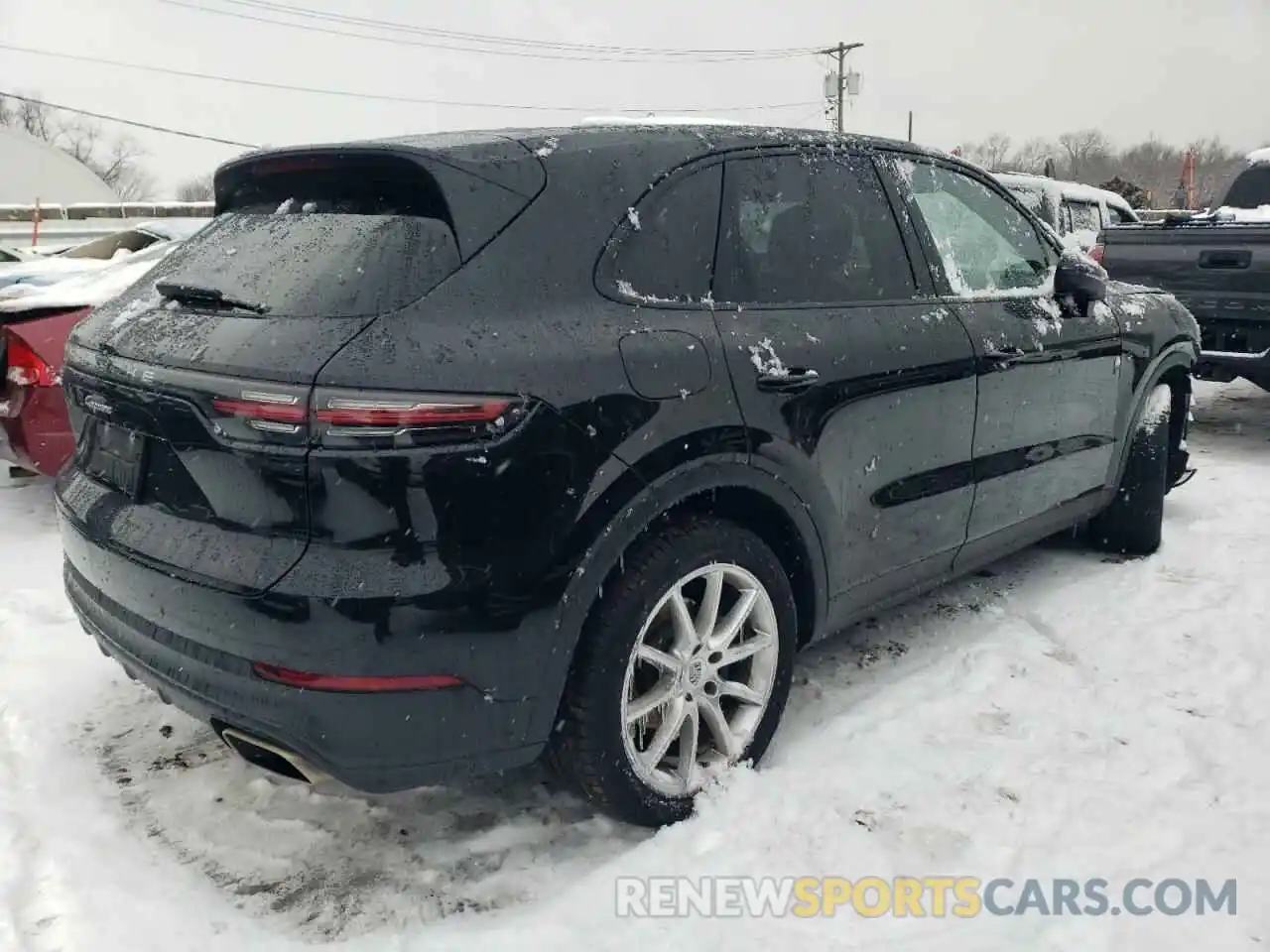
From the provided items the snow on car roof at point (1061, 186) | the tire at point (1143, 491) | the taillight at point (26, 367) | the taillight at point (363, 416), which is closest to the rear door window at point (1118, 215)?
the snow on car roof at point (1061, 186)

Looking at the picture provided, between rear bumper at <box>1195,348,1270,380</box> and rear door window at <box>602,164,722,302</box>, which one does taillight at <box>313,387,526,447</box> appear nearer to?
rear door window at <box>602,164,722,302</box>

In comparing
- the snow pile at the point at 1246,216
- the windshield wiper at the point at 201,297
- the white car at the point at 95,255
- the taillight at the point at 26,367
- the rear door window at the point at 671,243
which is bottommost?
the taillight at the point at 26,367

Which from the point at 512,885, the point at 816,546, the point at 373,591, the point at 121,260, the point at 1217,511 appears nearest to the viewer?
the point at 373,591

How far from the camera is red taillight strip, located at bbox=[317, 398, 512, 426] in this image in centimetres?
200

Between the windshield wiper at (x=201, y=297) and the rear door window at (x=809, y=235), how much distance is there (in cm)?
114

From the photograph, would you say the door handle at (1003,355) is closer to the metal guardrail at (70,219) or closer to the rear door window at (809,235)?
the rear door window at (809,235)

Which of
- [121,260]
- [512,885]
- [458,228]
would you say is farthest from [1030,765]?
[121,260]

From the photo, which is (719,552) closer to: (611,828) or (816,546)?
(816,546)

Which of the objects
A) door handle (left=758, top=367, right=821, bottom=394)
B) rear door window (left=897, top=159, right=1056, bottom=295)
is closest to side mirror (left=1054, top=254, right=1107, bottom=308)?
rear door window (left=897, top=159, right=1056, bottom=295)

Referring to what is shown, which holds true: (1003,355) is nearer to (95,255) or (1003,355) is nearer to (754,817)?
(754,817)

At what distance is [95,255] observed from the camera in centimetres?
992

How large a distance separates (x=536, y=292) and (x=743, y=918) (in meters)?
1.49

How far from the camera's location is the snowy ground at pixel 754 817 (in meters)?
2.26

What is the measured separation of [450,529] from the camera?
80.9 inches
